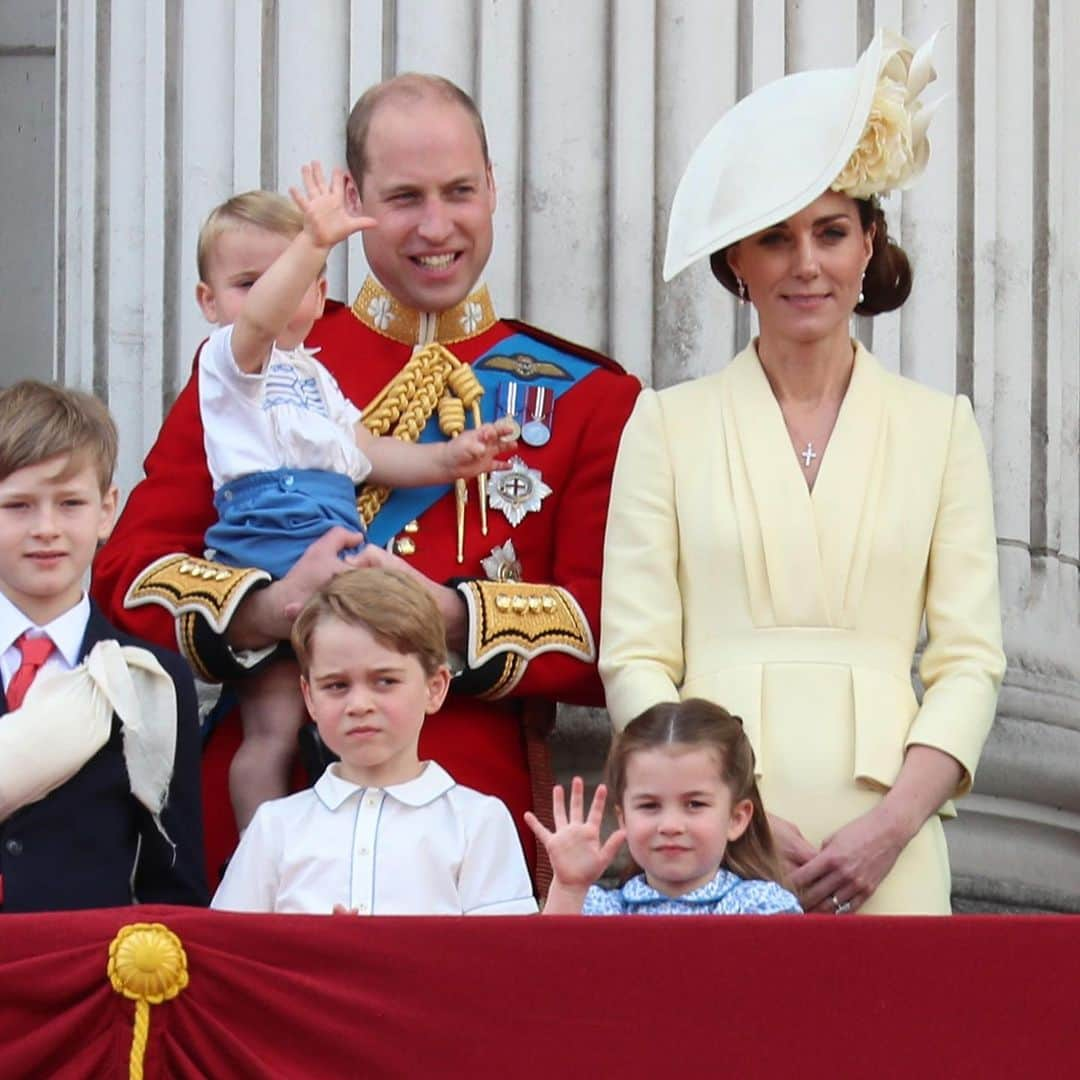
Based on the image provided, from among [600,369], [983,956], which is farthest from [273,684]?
[983,956]

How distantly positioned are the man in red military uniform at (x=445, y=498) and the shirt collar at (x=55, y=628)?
1.05ft

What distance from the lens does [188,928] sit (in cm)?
355

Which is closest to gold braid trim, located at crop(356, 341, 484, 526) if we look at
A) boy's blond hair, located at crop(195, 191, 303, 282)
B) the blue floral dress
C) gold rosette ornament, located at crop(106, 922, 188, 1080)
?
boy's blond hair, located at crop(195, 191, 303, 282)

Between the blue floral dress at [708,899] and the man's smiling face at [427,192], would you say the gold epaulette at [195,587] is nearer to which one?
the man's smiling face at [427,192]

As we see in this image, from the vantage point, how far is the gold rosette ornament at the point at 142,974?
351 centimetres

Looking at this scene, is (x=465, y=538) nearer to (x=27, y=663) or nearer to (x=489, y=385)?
(x=489, y=385)

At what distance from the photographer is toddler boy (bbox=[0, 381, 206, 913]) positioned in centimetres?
409

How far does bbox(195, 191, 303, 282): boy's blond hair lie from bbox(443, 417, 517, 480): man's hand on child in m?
0.49

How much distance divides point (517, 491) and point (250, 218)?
611mm

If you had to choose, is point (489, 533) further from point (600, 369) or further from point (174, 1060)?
point (174, 1060)

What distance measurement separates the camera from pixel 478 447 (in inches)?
184

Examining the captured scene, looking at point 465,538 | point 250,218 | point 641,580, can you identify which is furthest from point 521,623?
point 250,218

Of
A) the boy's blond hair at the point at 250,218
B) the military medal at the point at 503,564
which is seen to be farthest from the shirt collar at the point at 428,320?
the military medal at the point at 503,564

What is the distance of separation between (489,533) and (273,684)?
0.42 metres
